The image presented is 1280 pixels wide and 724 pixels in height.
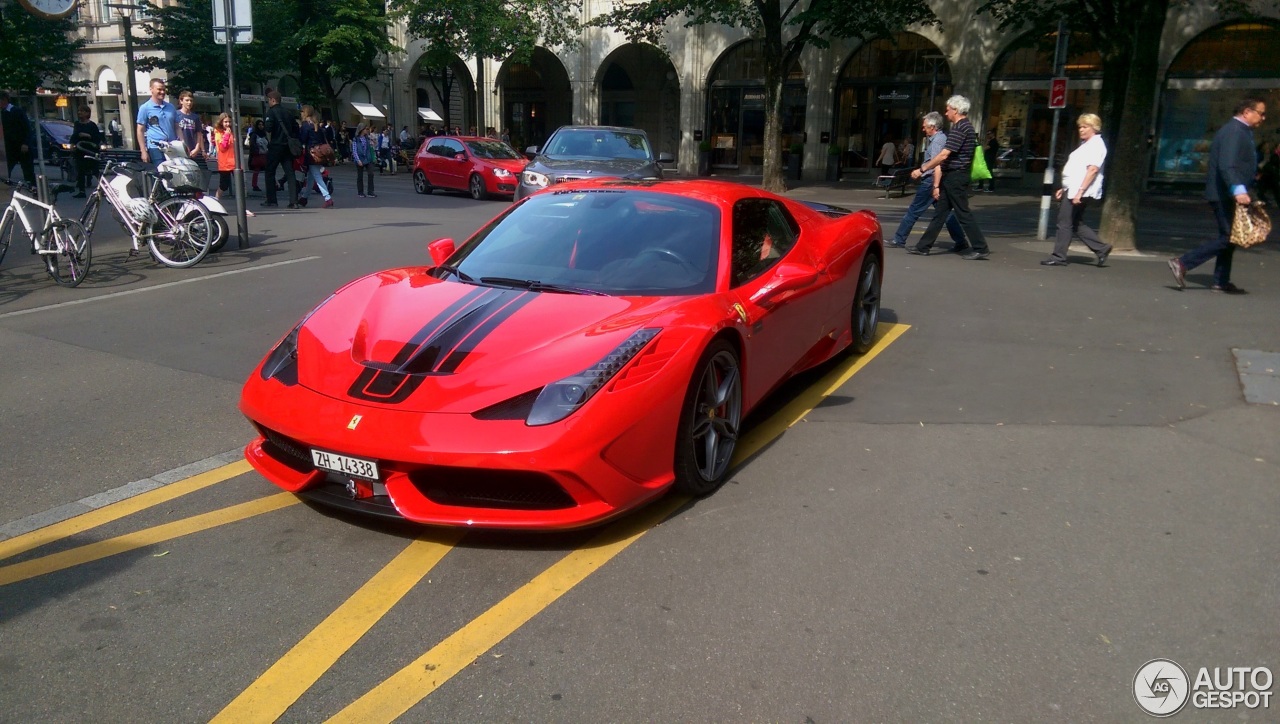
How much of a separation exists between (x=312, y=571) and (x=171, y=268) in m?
8.18

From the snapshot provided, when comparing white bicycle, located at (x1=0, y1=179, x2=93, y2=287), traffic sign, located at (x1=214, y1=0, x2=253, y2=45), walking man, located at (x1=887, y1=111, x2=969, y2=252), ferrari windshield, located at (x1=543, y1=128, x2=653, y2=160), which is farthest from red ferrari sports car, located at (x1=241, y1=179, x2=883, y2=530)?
ferrari windshield, located at (x1=543, y1=128, x2=653, y2=160)

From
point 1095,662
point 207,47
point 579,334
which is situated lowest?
point 1095,662

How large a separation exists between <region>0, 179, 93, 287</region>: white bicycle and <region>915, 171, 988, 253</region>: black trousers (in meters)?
9.30

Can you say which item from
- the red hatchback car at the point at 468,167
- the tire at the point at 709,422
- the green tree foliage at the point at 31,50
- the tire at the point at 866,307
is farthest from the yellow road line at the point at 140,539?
the red hatchback car at the point at 468,167

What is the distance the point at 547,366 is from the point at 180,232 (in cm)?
835

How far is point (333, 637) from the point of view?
3.17 meters

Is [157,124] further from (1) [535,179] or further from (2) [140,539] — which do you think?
(2) [140,539]

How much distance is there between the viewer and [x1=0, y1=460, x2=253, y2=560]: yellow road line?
3846 mm

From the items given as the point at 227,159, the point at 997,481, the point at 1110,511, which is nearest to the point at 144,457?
the point at 997,481

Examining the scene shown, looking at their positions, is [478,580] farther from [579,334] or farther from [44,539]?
[44,539]

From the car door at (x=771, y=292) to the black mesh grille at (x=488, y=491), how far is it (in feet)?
4.61

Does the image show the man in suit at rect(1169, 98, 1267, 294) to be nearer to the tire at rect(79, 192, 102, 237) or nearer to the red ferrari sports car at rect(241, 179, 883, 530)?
the red ferrari sports car at rect(241, 179, 883, 530)

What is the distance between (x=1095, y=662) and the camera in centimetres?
311

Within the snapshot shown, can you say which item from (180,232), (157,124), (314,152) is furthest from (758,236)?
(314,152)
